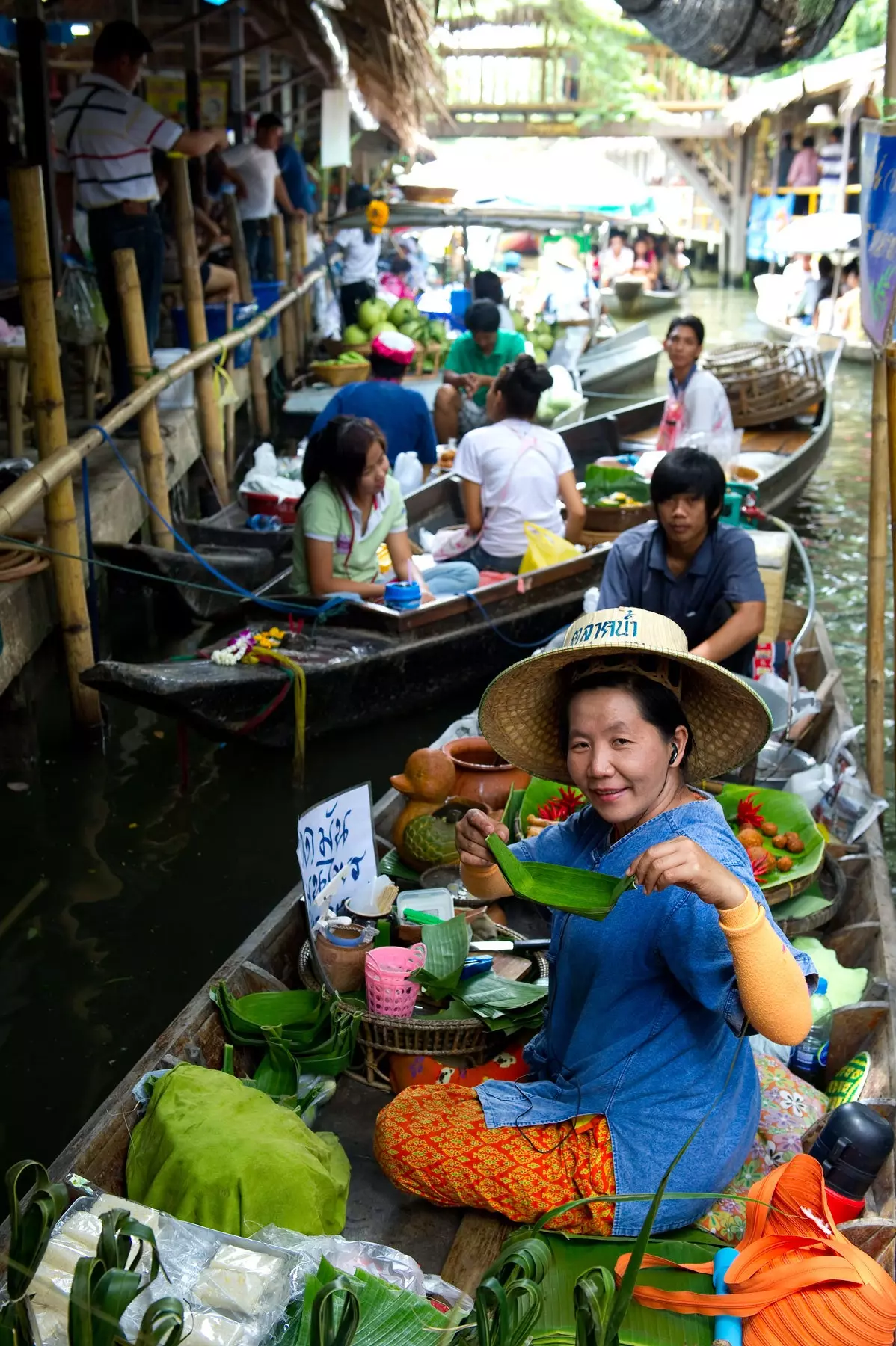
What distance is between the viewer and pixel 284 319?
1287 centimetres

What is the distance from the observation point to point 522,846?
2.39m

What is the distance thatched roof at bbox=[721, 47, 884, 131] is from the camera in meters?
17.4

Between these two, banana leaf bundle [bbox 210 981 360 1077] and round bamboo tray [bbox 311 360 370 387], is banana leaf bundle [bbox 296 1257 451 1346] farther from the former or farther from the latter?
round bamboo tray [bbox 311 360 370 387]

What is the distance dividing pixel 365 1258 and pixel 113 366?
20.0 ft

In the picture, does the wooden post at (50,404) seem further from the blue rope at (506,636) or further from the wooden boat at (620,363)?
the wooden boat at (620,363)

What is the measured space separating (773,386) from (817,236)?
9.34 meters

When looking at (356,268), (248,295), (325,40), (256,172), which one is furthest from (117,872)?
(356,268)

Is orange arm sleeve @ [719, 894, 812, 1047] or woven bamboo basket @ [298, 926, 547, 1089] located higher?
orange arm sleeve @ [719, 894, 812, 1047]

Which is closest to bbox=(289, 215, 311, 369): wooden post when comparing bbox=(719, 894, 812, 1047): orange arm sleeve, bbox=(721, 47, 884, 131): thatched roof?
bbox=(721, 47, 884, 131): thatched roof

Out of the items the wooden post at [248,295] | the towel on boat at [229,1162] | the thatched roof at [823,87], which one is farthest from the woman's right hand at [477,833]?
the thatched roof at [823,87]

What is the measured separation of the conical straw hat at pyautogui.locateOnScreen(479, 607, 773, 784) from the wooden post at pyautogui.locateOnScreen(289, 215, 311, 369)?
11212mm

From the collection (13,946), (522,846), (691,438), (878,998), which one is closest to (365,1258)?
(522,846)

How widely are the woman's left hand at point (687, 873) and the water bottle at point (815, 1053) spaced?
130 centimetres

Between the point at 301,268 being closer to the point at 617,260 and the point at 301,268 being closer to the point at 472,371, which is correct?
the point at 472,371
